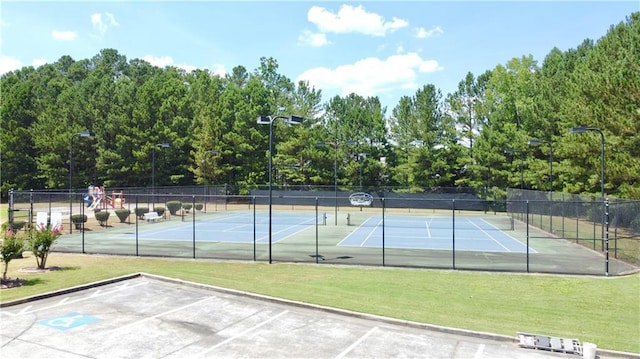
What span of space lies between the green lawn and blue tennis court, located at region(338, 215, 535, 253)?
911 cm

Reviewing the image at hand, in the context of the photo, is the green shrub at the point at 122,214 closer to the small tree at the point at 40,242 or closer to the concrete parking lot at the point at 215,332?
the small tree at the point at 40,242

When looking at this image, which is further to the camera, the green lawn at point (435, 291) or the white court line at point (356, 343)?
the green lawn at point (435, 291)

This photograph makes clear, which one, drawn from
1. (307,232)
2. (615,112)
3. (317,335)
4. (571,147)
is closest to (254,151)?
(307,232)

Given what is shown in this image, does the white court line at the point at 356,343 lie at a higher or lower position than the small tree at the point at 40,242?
lower

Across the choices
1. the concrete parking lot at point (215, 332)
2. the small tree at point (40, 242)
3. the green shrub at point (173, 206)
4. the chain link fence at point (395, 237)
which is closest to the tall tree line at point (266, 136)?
the chain link fence at point (395, 237)

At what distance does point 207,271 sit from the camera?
747 inches

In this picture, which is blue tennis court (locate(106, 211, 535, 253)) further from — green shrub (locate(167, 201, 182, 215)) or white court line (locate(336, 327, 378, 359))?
white court line (locate(336, 327, 378, 359))

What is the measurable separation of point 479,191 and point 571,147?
25.3 metres

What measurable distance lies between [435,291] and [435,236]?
62.7ft

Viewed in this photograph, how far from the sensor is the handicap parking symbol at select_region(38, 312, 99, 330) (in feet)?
37.9

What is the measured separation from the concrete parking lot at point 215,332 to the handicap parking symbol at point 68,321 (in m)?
0.02

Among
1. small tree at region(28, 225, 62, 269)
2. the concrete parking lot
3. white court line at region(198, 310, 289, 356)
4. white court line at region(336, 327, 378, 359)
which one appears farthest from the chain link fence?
white court line at region(336, 327, 378, 359)

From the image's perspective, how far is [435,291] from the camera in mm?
15516

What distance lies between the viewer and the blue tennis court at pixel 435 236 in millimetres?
28375
